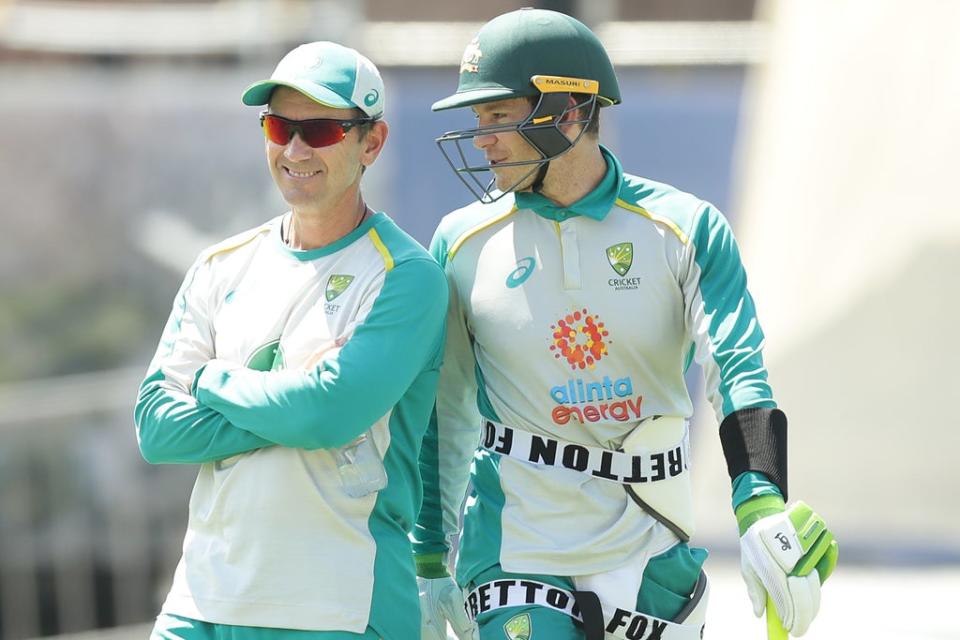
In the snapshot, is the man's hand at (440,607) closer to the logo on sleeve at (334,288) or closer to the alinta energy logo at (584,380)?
the alinta energy logo at (584,380)

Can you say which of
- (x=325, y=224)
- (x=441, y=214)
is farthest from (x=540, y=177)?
(x=441, y=214)

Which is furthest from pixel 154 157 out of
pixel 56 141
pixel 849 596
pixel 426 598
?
pixel 426 598

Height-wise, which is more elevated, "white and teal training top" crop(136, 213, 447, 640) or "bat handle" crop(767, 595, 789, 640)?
"white and teal training top" crop(136, 213, 447, 640)

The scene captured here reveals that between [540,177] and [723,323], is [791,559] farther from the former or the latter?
[540,177]

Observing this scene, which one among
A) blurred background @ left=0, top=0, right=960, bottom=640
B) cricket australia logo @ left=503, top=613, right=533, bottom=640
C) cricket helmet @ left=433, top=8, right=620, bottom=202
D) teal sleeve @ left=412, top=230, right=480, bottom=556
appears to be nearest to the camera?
cricket australia logo @ left=503, top=613, right=533, bottom=640

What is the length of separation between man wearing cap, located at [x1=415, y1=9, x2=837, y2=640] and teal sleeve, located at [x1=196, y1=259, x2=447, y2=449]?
249 millimetres

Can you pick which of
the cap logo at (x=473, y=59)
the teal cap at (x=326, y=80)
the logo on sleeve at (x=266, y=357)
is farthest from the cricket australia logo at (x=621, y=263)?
the logo on sleeve at (x=266, y=357)

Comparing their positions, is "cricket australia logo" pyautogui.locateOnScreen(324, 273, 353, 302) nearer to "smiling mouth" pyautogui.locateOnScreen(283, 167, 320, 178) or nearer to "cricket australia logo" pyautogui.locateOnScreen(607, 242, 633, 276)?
"smiling mouth" pyautogui.locateOnScreen(283, 167, 320, 178)

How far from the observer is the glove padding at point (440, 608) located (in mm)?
3873

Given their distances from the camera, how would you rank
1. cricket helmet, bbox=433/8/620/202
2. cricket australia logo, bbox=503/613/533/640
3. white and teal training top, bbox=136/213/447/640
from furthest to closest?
cricket helmet, bbox=433/8/620/202, cricket australia logo, bbox=503/613/533/640, white and teal training top, bbox=136/213/447/640

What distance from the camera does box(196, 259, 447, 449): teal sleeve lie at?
11.1 ft

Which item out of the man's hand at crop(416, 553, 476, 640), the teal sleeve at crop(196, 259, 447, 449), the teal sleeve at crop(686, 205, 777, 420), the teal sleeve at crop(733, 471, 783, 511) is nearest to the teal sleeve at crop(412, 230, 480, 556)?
the man's hand at crop(416, 553, 476, 640)

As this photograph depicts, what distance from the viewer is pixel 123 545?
873 centimetres

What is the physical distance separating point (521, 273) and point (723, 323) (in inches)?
19.3
